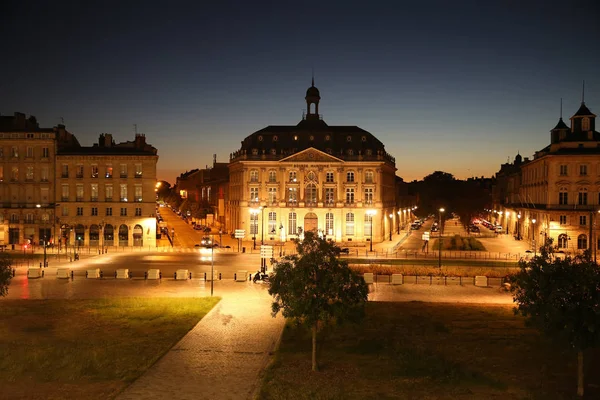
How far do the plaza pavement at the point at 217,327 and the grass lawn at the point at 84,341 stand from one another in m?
A: 0.99

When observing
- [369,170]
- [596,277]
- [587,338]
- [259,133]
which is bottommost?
[587,338]

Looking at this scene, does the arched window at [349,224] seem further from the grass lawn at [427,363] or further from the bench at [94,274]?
the grass lawn at [427,363]

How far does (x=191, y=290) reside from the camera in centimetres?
4319

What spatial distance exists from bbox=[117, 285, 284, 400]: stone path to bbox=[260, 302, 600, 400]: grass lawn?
38.2 inches

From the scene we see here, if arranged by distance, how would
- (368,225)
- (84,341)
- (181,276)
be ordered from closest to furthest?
(84,341) < (181,276) < (368,225)

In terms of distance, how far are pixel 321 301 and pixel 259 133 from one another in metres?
67.9

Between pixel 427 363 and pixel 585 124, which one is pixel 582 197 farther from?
pixel 427 363

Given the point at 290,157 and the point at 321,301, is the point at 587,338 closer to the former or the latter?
the point at 321,301

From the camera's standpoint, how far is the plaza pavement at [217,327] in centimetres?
2220

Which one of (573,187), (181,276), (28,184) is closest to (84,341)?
(181,276)

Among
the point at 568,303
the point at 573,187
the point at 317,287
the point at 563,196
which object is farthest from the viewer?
the point at 563,196

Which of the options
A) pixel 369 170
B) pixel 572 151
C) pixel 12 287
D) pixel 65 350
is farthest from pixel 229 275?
pixel 572 151

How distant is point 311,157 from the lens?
282ft

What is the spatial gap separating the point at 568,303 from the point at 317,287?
994cm
